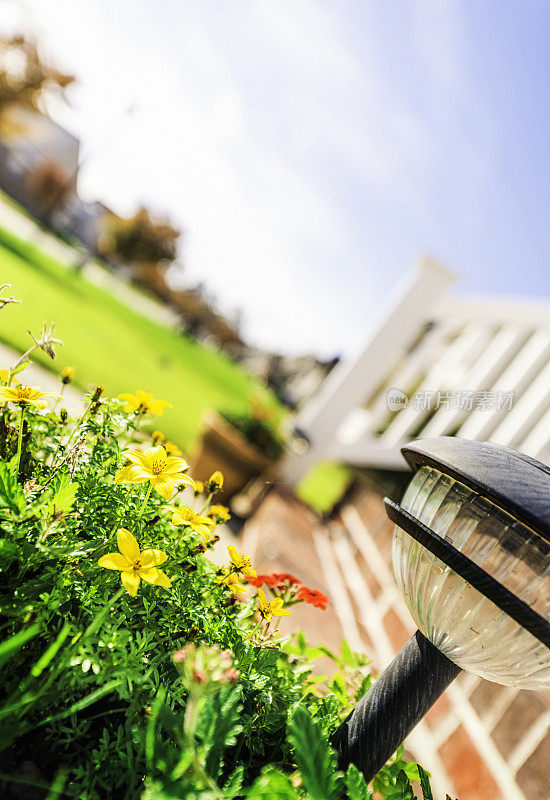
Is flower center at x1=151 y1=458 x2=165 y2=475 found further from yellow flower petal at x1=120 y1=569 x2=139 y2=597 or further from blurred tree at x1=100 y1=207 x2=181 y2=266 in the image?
blurred tree at x1=100 y1=207 x2=181 y2=266

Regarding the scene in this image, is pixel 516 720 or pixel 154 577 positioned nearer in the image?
pixel 154 577

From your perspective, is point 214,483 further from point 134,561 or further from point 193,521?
point 134,561

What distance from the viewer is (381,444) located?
4.34 meters

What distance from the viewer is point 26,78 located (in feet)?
75.3

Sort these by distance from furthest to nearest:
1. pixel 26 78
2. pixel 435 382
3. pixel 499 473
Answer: pixel 26 78 < pixel 435 382 < pixel 499 473

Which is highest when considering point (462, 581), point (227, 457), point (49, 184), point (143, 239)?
point (143, 239)

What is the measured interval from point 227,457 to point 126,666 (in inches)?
144

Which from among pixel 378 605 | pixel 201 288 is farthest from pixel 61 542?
pixel 201 288

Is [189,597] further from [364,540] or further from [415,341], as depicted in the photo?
[415,341]

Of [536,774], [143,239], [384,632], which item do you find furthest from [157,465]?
[143,239]

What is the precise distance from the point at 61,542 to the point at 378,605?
2.49 metres

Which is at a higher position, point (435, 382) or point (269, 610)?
point (435, 382)

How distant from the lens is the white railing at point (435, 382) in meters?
3.12

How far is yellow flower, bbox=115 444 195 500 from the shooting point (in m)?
0.91
